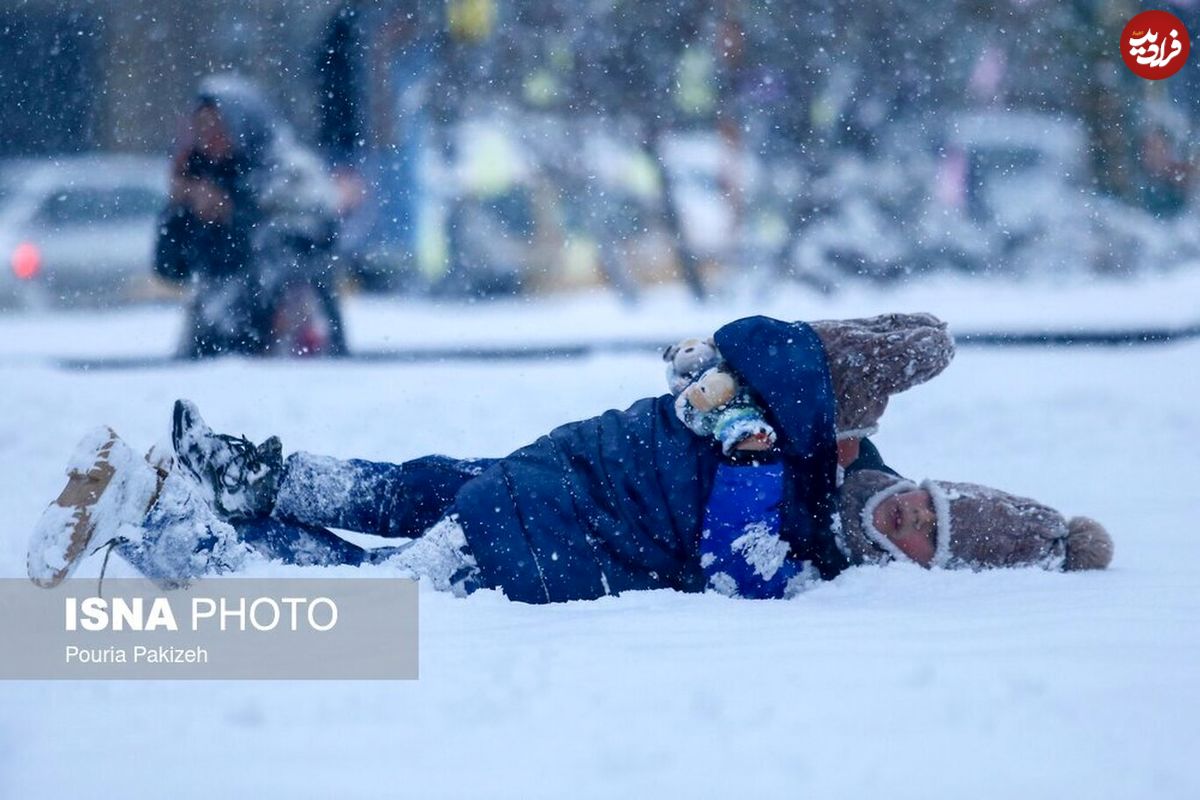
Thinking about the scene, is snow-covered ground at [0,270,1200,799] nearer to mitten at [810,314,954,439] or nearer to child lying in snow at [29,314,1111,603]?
child lying in snow at [29,314,1111,603]

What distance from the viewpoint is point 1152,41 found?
35.1 feet

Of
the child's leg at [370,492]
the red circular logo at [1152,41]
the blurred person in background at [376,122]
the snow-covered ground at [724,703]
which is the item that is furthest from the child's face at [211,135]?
the red circular logo at [1152,41]

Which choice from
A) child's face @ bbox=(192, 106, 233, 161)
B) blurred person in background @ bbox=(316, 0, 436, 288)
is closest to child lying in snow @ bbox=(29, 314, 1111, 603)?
child's face @ bbox=(192, 106, 233, 161)

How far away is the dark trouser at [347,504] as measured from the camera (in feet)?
9.16

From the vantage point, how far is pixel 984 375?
6.24 m

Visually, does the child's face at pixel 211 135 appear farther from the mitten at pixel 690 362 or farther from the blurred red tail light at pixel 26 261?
the mitten at pixel 690 362

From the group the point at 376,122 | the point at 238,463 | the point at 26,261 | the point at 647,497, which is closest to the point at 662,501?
the point at 647,497

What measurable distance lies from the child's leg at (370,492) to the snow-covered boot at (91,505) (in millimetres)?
337

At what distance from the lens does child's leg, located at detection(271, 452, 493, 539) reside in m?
2.83

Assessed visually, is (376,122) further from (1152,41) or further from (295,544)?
(295,544)

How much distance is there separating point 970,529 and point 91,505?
5.44ft

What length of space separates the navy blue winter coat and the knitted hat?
0.06 meters

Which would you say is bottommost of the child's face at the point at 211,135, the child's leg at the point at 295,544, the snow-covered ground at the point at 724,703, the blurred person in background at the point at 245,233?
the snow-covered ground at the point at 724,703

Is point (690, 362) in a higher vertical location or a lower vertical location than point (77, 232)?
lower
